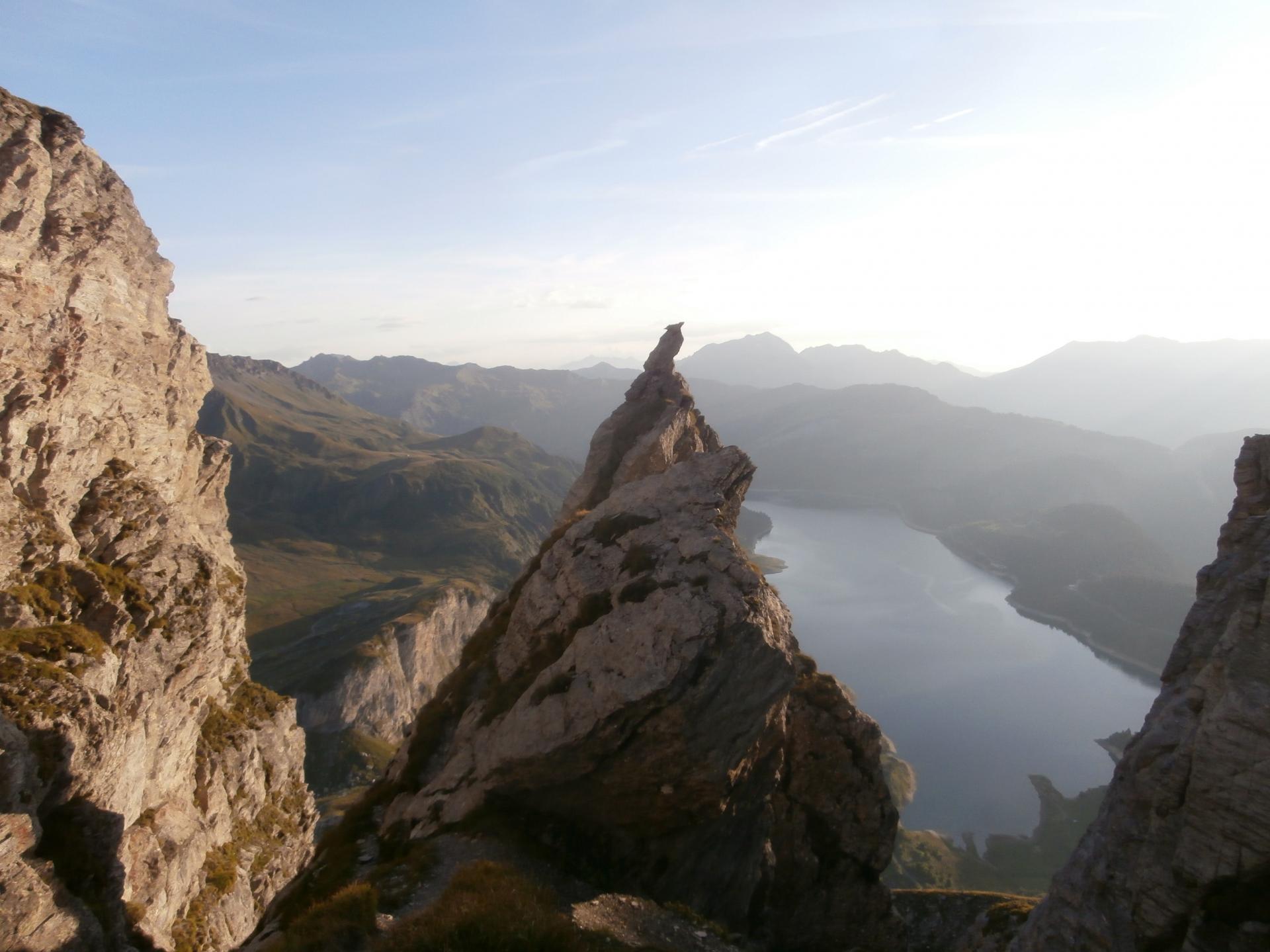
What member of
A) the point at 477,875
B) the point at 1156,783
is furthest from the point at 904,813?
the point at 477,875

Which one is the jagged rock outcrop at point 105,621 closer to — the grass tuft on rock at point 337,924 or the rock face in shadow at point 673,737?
the grass tuft on rock at point 337,924

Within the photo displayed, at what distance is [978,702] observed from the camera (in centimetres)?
14800

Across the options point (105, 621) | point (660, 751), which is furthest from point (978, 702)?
point (105, 621)

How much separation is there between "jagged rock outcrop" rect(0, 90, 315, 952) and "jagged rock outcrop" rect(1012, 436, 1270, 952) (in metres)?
33.7

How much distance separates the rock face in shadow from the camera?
22797 millimetres

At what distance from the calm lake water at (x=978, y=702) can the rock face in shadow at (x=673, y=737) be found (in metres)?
96.6

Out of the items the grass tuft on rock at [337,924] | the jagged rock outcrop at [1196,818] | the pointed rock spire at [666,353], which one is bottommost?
the grass tuft on rock at [337,924]

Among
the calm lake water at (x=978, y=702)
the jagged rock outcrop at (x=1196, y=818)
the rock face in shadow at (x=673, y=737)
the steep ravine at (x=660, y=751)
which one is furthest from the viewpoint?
the calm lake water at (x=978, y=702)

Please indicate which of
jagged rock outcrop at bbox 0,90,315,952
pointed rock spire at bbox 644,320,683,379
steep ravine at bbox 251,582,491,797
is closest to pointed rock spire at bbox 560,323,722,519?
pointed rock spire at bbox 644,320,683,379

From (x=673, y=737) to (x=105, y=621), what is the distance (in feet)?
101

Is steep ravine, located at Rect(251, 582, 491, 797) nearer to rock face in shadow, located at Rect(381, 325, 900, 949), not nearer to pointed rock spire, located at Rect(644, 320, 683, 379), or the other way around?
pointed rock spire, located at Rect(644, 320, 683, 379)

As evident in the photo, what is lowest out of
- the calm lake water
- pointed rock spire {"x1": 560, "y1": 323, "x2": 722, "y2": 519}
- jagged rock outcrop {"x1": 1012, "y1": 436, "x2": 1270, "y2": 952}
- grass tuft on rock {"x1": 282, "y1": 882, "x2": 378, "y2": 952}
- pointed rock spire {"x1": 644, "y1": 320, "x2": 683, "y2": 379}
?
the calm lake water

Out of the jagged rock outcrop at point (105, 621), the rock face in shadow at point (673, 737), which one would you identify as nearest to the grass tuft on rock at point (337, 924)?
the rock face in shadow at point (673, 737)

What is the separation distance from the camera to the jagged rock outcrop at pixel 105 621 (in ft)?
84.7
